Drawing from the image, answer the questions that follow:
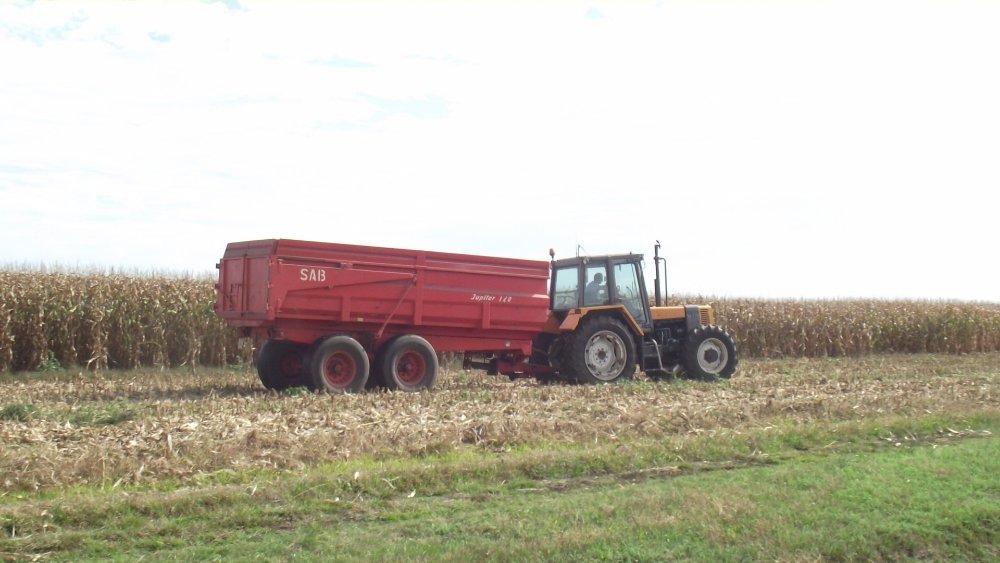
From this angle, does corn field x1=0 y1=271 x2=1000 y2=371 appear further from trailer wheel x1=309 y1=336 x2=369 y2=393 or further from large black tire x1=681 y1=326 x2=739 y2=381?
large black tire x1=681 y1=326 x2=739 y2=381

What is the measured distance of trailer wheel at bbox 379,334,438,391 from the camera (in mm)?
15359

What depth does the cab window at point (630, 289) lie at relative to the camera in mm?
17203

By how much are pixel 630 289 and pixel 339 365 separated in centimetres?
538

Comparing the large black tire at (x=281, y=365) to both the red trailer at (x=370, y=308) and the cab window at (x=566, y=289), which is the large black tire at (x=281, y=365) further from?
the cab window at (x=566, y=289)

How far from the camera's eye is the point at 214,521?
7043 millimetres

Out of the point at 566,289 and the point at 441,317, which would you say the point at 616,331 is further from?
the point at 441,317

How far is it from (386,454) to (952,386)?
10649 millimetres

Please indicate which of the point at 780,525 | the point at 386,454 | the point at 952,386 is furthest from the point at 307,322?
the point at 952,386

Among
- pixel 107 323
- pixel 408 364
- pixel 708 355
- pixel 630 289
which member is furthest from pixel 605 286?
pixel 107 323

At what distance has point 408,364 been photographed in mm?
15844

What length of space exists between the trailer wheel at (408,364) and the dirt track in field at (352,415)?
343 millimetres

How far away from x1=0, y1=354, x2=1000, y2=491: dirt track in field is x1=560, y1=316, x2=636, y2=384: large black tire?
39.5 inches

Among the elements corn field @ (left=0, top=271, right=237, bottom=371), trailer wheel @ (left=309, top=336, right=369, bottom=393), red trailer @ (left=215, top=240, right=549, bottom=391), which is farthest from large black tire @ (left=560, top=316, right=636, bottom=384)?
corn field @ (left=0, top=271, right=237, bottom=371)

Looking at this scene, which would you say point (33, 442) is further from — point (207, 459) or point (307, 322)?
point (307, 322)
